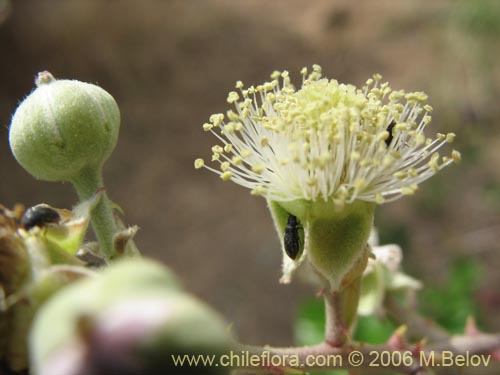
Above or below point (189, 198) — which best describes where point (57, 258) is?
above

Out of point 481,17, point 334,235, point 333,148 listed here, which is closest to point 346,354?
point 334,235

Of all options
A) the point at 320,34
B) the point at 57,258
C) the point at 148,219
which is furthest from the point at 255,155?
the point at 320,34

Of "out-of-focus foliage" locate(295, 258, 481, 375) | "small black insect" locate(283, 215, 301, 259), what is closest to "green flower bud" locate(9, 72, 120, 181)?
"small black insect" locate(283, 215, 301, 259)

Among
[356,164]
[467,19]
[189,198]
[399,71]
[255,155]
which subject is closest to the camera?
[356,164]

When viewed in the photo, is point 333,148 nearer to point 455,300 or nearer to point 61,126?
point 61,126

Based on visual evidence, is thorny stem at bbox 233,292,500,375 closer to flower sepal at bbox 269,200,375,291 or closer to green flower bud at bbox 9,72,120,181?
flower sepal at bbox 269,200,375,291

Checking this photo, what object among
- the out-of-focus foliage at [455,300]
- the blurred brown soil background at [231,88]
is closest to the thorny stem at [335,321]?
the out-of-focus foliage at [455,300]

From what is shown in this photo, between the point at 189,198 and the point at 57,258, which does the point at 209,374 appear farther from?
the point at 189,198
